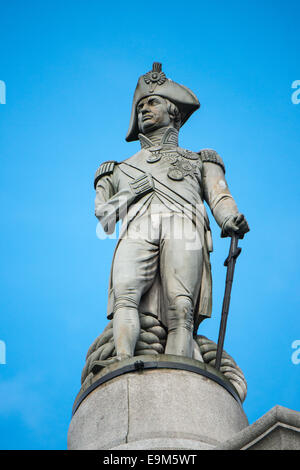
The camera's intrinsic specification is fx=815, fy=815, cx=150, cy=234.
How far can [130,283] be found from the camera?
10.1 meters

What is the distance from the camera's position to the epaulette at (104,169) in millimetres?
12172

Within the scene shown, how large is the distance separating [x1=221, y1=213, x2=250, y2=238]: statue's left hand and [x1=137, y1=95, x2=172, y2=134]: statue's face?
2.50 m

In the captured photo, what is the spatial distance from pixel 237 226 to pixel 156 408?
11.0ft

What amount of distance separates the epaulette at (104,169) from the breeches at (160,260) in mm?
1443

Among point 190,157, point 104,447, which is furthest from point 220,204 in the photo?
point 104,447

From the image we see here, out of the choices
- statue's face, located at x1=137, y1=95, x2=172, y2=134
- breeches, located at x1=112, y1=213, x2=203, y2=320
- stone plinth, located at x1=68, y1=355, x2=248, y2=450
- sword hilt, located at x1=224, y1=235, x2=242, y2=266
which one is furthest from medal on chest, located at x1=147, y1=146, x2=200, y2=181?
stone plinth, located at x1=68, y1=355, x2=248, y2=450

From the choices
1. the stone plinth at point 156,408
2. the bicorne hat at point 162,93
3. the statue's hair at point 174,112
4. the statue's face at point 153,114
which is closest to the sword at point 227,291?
the stone plinth at point 156,408

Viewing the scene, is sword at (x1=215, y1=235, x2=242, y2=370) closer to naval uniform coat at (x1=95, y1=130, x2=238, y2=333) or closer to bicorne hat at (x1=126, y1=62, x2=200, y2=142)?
naval uniform coat at (x1=95, y1=130, x2=238, y2=333)

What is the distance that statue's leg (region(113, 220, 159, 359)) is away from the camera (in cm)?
945

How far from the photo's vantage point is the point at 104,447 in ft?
26.3

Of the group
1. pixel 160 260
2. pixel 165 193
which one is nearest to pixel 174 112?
pixel 165 193

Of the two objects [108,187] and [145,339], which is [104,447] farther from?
[108,187]
